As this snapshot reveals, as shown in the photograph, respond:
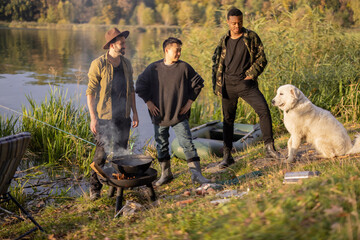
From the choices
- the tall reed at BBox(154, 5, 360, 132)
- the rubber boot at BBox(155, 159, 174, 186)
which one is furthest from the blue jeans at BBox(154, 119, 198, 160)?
the tall reed at BBox(154, 5, 360, 132)

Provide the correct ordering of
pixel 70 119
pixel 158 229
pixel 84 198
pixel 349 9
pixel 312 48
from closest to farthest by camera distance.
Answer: pixel 158 229
pixel 84 198
pixel 70 119
pixel 312 48
pixel 349 9

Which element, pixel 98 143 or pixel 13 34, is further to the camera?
pixel 13 34

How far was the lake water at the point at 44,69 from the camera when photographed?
12094mm

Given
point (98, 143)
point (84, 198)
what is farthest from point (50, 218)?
point (98, 143)

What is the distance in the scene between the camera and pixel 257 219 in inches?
117

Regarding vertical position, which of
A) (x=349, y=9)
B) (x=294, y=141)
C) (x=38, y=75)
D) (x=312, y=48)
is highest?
(x=349, y=9)

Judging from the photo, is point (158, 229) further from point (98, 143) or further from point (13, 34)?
point (13, 34)

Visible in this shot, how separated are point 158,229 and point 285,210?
4.10 ft

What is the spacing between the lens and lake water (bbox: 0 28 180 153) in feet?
39.7

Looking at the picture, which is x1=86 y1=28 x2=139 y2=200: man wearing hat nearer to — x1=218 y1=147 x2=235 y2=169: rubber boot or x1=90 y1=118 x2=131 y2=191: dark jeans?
x1=90 y1=118 x2=131 y2=191: dark jeans

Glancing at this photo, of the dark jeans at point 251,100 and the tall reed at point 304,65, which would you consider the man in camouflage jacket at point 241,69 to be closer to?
the dark jeans at point 251,100

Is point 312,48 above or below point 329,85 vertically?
above

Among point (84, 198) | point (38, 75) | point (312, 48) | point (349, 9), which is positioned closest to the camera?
point (84, 198)

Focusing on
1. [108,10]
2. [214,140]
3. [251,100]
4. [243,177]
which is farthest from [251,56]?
[108,10]
